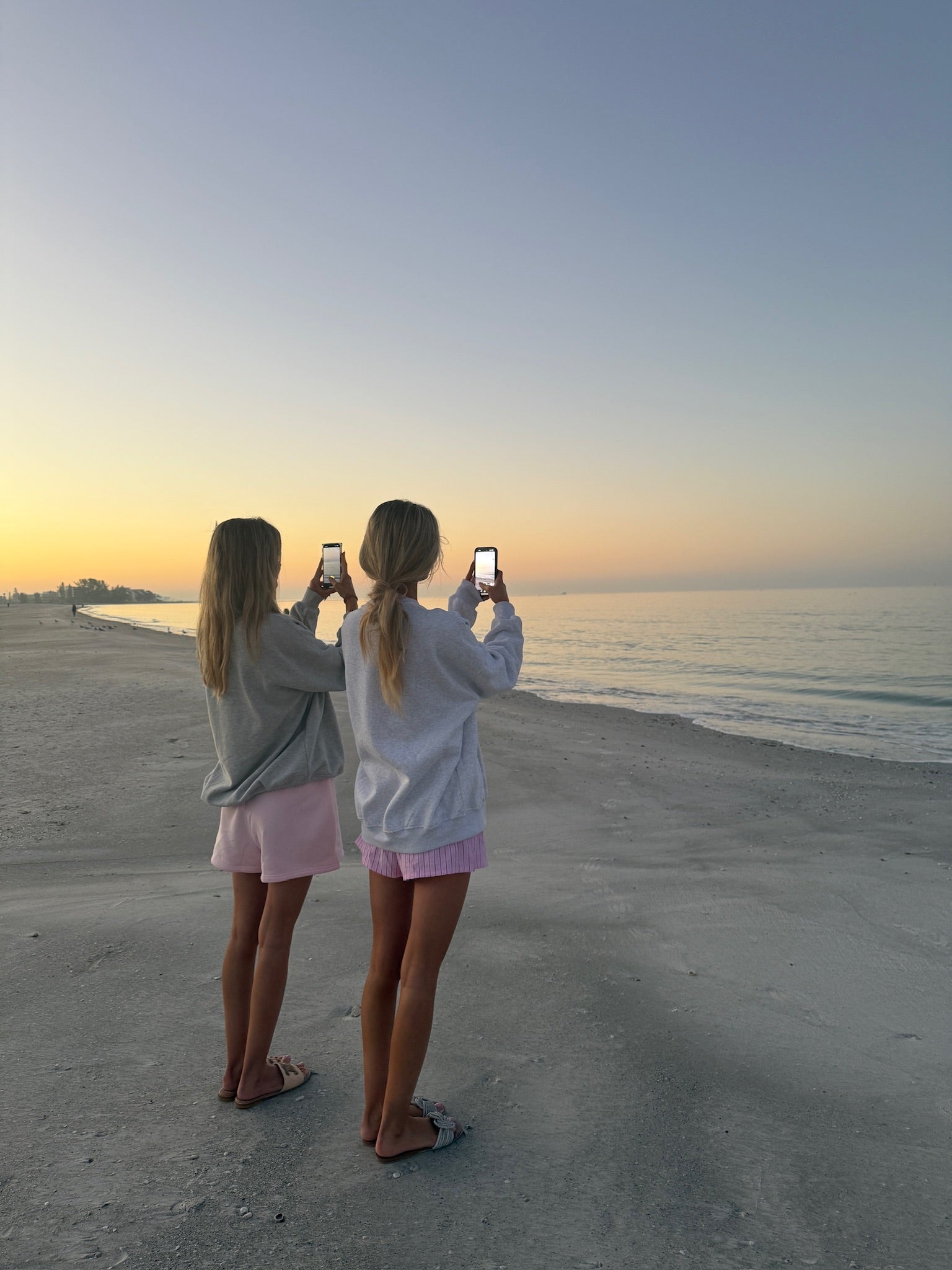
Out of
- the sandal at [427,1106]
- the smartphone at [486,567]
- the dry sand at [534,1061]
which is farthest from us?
the smartphone at [486,567]

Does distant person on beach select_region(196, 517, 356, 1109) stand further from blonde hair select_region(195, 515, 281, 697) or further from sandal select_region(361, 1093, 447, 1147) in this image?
sandal select_region(361, 1093, 447, 1147)

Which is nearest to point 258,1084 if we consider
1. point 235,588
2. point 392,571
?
point 235,588

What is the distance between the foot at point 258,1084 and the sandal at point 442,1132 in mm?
592

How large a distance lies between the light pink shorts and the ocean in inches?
508

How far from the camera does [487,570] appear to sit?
112 inches

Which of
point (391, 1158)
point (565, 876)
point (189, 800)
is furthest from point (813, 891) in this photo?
point (189, 800)

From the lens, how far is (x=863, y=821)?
720 centimetres

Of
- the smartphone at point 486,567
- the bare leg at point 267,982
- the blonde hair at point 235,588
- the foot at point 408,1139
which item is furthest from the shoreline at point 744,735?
the blonde hair at point 235,588

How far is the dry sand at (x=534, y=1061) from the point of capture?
2154 millimetres

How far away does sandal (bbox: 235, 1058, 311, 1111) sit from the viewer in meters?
2.74

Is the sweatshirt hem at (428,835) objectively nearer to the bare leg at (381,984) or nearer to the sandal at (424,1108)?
the bare leg at (381,984)

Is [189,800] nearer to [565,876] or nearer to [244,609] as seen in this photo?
[565,876]

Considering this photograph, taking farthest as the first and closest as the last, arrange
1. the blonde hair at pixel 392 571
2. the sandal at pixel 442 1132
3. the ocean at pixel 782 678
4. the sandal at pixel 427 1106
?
the ocean at pixel 782 678 < the sandal at pixel 427 1106 < the sandal at pixel 442 1132 < the blonde hair at pixel 392 571

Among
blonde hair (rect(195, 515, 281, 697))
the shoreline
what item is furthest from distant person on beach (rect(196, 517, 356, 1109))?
the shoreline
